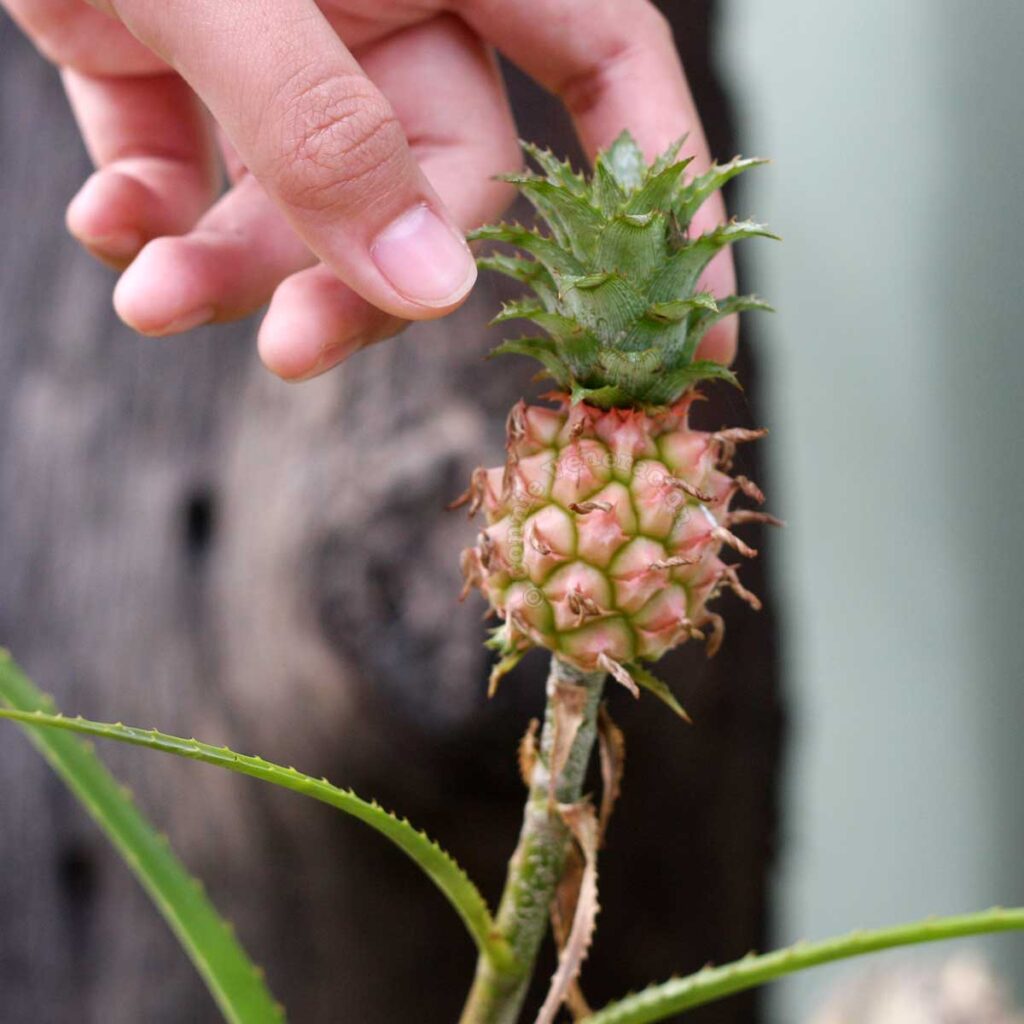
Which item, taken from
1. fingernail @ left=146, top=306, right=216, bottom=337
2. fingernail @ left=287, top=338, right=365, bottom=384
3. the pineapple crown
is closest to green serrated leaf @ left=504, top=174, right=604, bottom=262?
the pineapple crown

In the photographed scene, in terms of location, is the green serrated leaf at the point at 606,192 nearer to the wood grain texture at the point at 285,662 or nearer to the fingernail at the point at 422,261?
the fingernail at the point at 422,261

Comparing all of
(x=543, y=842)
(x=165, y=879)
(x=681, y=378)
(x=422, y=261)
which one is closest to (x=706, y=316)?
(x=681, y=378)

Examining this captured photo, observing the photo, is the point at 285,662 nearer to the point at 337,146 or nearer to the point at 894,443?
the point at 337,146

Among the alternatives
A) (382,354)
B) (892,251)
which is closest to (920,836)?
(892,251)

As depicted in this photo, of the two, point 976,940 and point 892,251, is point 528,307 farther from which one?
point 976,940

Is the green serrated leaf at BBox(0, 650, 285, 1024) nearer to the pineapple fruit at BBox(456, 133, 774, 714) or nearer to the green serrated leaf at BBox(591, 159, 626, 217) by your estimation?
the pineapple fruit at BBox(456, 133, 774, 714)

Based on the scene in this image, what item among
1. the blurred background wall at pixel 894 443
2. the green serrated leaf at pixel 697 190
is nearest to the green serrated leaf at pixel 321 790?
the green serrated leaf at pixel 697 190
